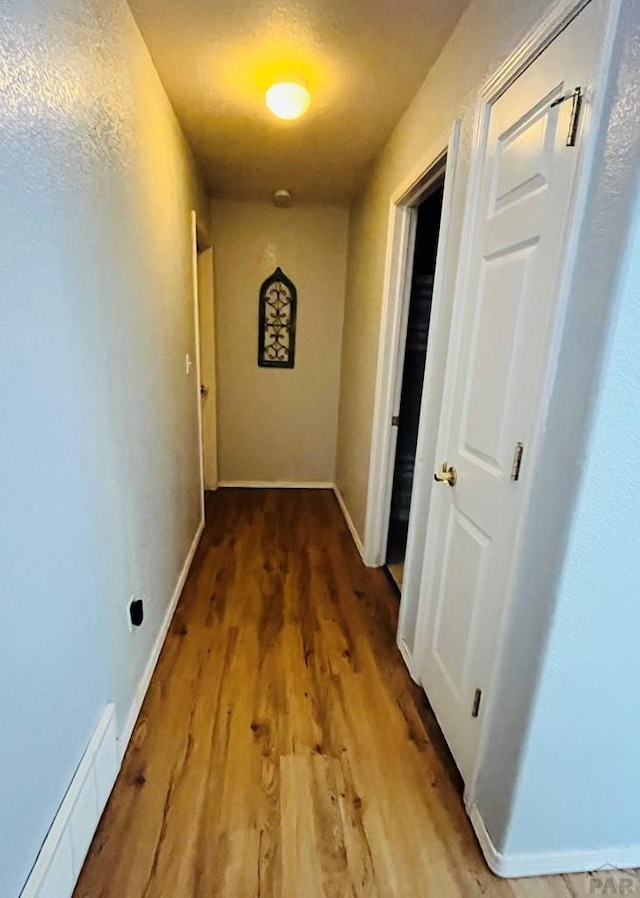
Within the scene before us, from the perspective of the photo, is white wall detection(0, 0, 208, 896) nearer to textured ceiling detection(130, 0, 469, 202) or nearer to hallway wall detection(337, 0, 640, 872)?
textured ceiling detection(130, 0, 469, 202)

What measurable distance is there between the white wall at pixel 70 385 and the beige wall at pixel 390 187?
108cm

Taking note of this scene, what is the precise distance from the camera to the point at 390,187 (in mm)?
2328

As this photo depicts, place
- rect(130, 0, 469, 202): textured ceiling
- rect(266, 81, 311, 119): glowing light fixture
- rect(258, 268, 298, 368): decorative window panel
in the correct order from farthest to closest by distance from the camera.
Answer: rect(258, 268, 298, 368): decorative window panel
rect(266, 81, 311, 119): glowing light fixture
rect(130, 0, 469, 202): textured ceiling

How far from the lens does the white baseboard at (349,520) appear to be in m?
2.90

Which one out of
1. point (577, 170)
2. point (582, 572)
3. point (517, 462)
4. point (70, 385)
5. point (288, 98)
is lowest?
point (582, 572)

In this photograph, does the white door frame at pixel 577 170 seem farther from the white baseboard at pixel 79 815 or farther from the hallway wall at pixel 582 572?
the white baseboard at pixel 79 815

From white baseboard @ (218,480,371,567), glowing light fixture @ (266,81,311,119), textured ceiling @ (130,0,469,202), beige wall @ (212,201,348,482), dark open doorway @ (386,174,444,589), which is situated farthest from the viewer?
white baseboard @ (218,480,371,567)

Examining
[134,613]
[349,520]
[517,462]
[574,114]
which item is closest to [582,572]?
[517,462]

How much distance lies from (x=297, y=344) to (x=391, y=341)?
62.5 inches

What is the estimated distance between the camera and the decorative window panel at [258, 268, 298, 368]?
371cm

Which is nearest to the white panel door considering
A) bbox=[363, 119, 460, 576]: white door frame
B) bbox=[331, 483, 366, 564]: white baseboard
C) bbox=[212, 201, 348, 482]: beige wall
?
bbox=[363, 119, 460, 576]: white door frame

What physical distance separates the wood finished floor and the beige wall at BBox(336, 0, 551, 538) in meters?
1.03

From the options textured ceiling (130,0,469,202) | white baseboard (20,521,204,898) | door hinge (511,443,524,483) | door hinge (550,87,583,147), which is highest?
textured ceiling (130,0,469,202)

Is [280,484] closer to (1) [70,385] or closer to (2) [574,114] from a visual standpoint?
(1) [70,385]
